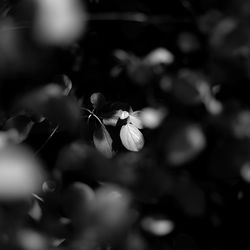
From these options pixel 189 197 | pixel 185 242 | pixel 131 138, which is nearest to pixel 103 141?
pixel 131 138

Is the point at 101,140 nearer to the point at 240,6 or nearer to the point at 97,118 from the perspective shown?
the point at 97,118

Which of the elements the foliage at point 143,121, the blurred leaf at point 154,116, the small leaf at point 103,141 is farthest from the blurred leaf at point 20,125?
Result: the blurred leaf at point 154,116

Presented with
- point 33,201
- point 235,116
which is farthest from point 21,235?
point 235,116

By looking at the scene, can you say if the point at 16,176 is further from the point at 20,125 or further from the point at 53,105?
the point at 20,125

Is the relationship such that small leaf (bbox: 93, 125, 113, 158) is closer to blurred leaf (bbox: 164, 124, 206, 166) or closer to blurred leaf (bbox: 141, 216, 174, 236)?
blurred leaf (bbox: 141, 216, 174, 236)

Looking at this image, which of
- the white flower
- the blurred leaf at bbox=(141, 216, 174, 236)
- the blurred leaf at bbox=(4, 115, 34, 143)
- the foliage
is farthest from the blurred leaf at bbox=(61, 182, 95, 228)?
the white flower

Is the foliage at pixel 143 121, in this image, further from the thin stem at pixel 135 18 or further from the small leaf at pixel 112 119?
the small leaf at pixel 112 119
